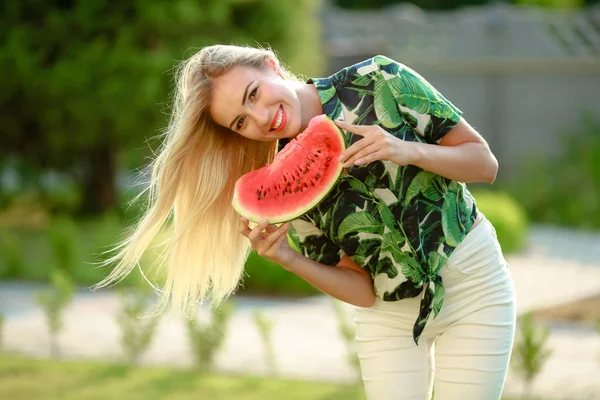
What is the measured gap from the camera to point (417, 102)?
2.85 m

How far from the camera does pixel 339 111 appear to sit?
2.88 meters

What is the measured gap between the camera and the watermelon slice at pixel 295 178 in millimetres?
2871

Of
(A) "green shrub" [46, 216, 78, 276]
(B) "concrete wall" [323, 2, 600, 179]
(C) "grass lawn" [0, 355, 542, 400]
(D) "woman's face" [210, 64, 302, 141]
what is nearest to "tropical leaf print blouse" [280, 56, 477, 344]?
(D) "woman's face" [210, 64, 302, 141]

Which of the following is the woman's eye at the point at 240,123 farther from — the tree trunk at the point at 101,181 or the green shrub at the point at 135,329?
the tree trunk at the point at 101,181

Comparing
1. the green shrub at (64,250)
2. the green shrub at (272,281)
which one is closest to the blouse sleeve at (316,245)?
the green shrub at (272,281)

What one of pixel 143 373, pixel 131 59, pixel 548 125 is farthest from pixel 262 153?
pixel 548 125

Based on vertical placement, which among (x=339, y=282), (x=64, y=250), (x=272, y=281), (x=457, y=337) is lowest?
(x=272, y=281)

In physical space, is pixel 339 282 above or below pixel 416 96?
below

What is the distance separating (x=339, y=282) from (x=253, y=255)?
220 inches

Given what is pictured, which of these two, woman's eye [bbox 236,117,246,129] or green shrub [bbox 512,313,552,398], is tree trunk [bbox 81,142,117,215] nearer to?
green shrub [bbox 512,313,552,398]

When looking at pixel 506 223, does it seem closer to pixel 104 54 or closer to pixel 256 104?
pixel 104 54

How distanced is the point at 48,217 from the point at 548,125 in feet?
21.3

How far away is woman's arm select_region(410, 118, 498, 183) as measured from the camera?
274 centimetres

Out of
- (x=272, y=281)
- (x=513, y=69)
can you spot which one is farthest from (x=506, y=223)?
(x=513, y=69)
